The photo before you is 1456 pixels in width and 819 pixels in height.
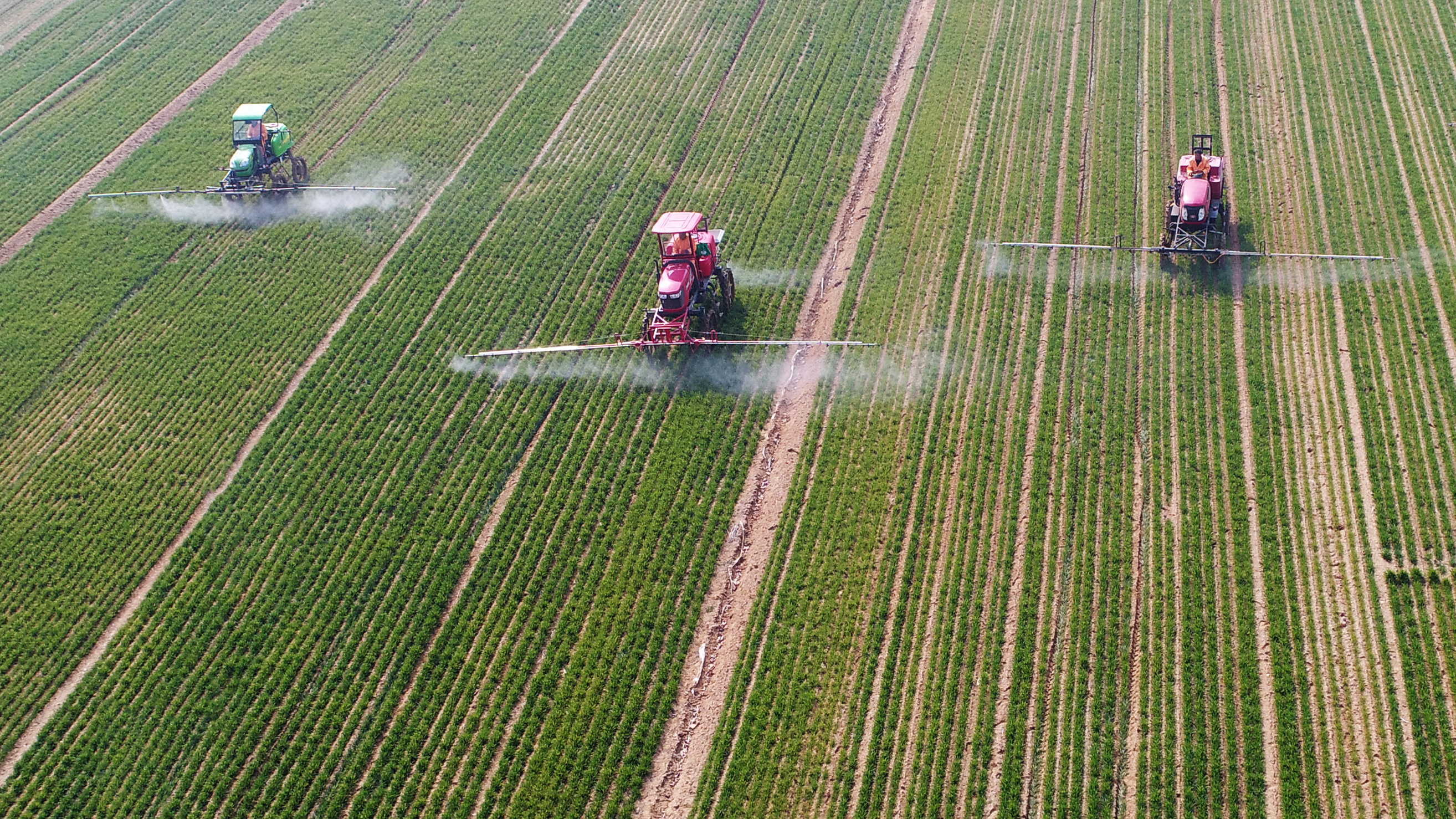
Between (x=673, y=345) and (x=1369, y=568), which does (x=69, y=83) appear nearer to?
(x=673, y=345)

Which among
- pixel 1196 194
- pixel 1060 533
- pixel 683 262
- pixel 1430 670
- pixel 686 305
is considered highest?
pixel 1196 194

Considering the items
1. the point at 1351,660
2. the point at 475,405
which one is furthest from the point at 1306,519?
the point at 475,405

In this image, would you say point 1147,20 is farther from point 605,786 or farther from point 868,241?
point 605,786

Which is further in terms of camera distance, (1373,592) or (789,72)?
(789,72)

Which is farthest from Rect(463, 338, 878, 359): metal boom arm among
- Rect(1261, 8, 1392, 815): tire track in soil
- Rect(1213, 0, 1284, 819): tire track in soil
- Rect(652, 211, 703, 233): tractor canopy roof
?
Rect(1261, 8, 1392, 815): tire track in soil

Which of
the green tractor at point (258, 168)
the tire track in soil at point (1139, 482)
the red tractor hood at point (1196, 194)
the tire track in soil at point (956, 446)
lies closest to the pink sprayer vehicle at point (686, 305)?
the tire track in soil at point (956, 446)

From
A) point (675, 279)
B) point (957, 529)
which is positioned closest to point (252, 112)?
point (675, 279)
